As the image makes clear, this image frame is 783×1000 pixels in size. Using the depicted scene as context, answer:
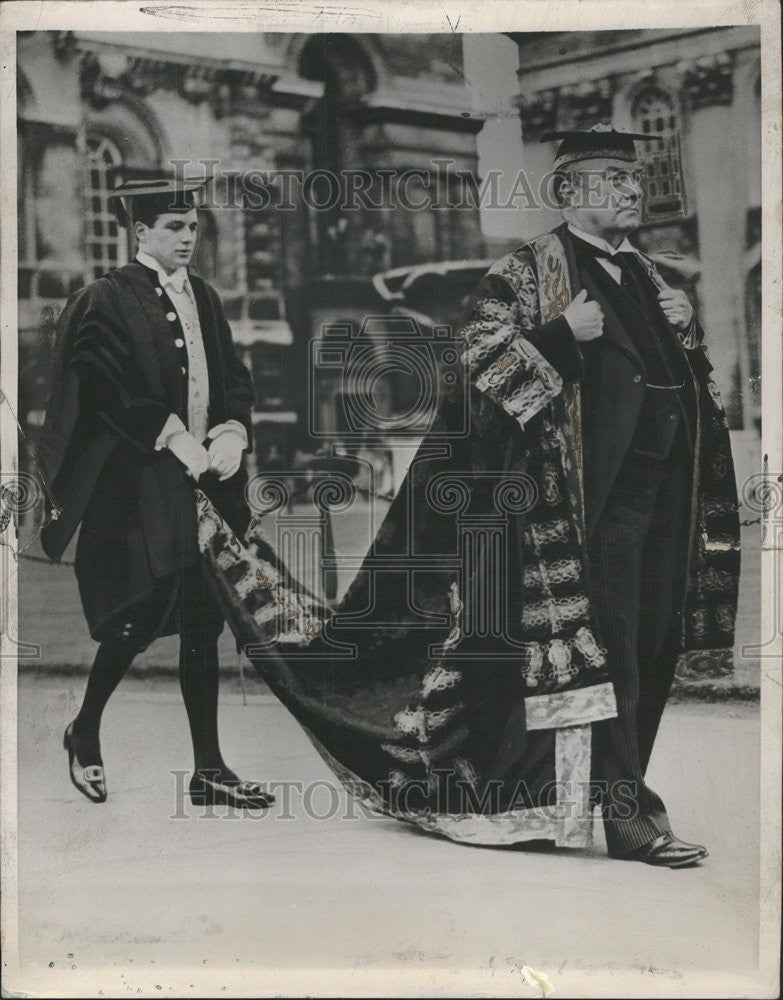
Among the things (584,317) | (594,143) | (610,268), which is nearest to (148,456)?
(584,317)

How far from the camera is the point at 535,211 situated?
4.37 meters

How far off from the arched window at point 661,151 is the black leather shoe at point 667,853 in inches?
98.9

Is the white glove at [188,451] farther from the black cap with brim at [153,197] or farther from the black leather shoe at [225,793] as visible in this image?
the black leather shoe at [225,793]

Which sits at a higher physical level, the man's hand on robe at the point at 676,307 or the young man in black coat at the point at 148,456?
the man's hand on robe at the point at 676,307

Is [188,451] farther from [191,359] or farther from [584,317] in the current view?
[584,317]

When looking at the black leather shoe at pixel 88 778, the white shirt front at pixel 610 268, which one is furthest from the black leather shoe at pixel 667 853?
the black leather shoe at pixel 88 778

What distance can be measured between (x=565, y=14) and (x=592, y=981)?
152 inches

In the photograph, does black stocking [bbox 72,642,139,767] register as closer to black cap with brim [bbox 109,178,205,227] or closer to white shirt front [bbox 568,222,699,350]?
black cap with brim [bbox 109,178,205,227]

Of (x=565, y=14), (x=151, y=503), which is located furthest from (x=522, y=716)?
(x=565, y=14)

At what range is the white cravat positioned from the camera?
435 cm

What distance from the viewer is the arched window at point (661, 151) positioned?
14.4ft

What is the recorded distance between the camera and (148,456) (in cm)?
434

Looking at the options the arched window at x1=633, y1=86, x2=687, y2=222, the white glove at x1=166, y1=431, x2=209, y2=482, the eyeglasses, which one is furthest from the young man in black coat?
the arched window at x1=633, y1=86, x2=687, y2=222

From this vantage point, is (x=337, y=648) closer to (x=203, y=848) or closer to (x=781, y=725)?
(x=203, y=848)
